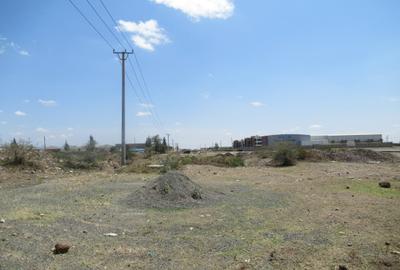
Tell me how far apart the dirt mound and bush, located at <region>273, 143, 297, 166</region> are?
3.49 meters

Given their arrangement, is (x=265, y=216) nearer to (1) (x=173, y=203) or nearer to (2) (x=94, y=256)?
(1) (x=173, y=203)

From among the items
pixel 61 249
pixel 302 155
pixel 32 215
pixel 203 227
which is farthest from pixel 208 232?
pixel 302 155

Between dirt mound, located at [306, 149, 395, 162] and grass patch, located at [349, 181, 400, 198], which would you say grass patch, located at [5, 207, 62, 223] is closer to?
grass patch, located at [349, 181, 400, 198]

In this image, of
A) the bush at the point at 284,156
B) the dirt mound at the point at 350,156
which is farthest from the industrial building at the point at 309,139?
the bush at the point at 284,156

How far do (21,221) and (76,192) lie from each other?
228 inches

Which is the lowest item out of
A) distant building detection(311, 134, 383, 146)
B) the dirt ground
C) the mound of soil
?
the dirt ground

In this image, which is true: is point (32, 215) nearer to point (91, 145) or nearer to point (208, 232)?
point (208, 232)

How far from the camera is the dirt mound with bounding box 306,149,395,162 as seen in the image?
36.0m

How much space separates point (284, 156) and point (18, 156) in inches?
757

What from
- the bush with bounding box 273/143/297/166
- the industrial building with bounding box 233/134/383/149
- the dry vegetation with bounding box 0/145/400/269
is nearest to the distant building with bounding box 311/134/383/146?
the industrial building with bounding box 233/134/383/149

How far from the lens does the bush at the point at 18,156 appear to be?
2484cm

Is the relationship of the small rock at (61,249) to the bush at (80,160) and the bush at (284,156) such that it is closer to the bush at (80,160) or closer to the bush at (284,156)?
the bush at (80,160)

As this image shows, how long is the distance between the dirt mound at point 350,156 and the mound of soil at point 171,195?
78.4 ft

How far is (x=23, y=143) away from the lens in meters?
25.8
